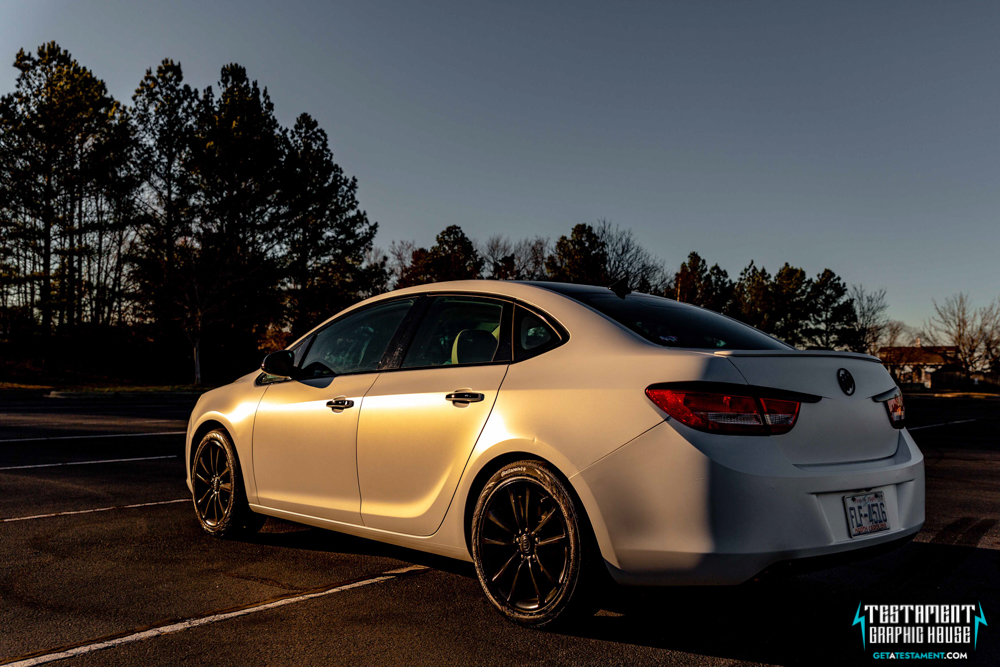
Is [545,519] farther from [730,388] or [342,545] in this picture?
[342,545]

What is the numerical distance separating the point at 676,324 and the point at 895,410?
1.07 metres

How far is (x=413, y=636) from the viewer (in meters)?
3.32

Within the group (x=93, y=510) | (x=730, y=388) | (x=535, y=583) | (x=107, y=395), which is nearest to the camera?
(x=730, y=388)

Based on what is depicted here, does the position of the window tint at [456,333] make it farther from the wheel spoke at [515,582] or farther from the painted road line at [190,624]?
the painted road line at [190,624]

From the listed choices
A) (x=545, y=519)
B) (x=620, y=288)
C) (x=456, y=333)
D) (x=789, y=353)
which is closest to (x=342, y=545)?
(x=456, y=333)

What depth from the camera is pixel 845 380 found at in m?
3.30

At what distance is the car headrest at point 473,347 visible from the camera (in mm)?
3834

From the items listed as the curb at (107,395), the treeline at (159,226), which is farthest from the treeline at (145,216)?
the curb at (107,395)

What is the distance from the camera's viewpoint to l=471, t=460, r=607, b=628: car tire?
10.3 ft

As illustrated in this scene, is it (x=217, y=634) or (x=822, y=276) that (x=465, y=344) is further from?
(x=822, y=276)

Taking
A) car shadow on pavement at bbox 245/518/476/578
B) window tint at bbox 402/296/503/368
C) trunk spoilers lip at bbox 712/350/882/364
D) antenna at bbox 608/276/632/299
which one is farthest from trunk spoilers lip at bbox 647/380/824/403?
car shadow on pavement at bbox 245/518/476/578

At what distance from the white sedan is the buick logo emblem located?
0.05ft

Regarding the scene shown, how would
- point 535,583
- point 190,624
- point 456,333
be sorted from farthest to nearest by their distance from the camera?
point 456,333
point 190,624
point 535,583

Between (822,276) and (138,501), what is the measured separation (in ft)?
262
